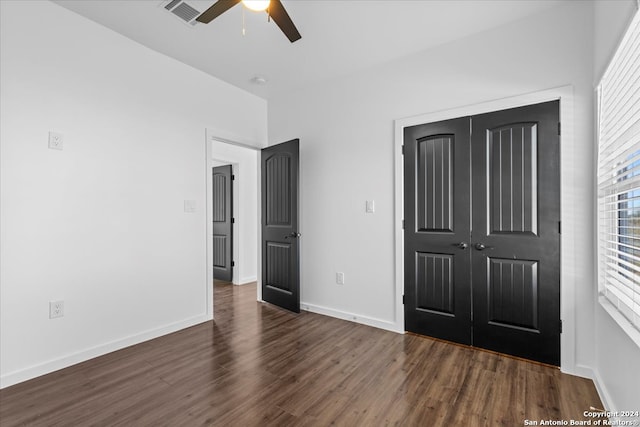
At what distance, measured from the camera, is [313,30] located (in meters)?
2.72

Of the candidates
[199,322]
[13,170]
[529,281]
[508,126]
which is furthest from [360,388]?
[13,170]

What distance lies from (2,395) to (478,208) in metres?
3.71

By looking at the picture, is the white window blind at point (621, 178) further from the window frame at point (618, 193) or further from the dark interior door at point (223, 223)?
the dark interior door at point (223, 223)

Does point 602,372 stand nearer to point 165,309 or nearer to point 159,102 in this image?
point 165,309

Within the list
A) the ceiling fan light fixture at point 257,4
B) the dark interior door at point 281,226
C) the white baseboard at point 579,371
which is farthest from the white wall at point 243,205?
the white baseboard at point 579,371

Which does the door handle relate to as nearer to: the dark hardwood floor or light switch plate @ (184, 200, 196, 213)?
the dark hardwood floor

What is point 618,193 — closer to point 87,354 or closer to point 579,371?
point 579,371

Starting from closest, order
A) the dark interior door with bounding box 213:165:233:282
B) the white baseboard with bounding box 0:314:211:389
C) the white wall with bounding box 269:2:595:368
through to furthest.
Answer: the white baseboard with bounding box 0:314:211:389 → the white wall with bounding box 269:2:595:368 → the dark interior door with bounding box 213:165:233:282

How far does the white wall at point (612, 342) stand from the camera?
1504 mm

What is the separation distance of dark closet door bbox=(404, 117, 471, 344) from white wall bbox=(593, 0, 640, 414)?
882 millimetres

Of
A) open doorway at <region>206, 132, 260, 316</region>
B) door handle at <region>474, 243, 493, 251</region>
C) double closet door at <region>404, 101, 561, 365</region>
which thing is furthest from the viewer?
open doorway at <region>206, 132, 260, 316</region>

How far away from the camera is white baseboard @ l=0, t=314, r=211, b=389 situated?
7.22 feet

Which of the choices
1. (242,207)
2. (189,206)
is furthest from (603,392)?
(242,207)

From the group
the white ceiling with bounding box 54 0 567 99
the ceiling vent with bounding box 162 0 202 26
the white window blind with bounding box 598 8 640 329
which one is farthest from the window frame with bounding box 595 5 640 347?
Answer: the ceiling vent with bounding box 162 0 202 26
